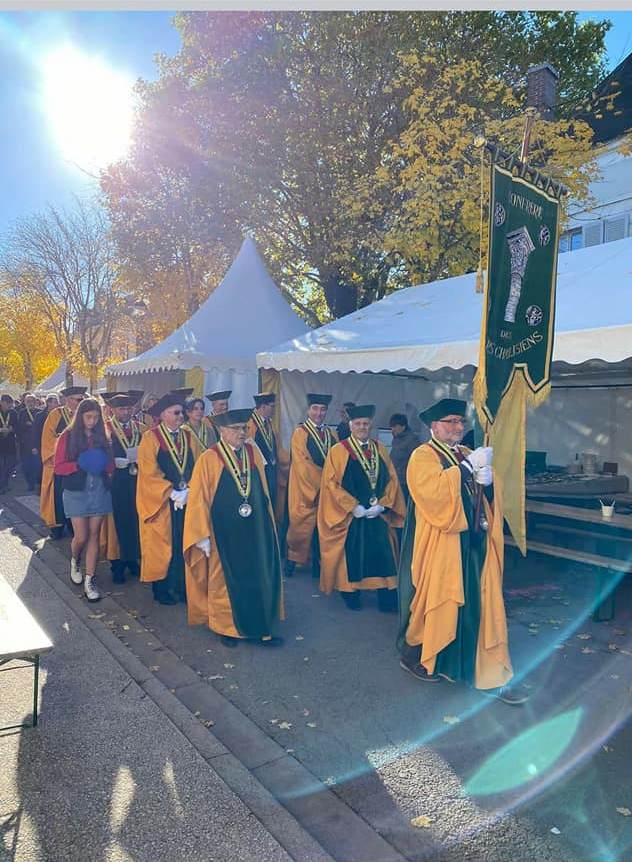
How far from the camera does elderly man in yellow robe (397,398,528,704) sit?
415cm

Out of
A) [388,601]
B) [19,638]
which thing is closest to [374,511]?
[388,601]

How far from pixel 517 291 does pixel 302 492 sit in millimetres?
3464

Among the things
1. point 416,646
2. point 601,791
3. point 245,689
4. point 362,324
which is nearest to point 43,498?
point 362,324

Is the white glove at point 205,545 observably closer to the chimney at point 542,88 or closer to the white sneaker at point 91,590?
the white sneaker at point 91,590

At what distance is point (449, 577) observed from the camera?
4.13 meters

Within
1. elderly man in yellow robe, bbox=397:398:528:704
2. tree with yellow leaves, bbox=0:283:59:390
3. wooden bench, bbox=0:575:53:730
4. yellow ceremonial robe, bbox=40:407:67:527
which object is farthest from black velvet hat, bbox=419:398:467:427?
tree with yellow leaves, bbox=0:283:59:390

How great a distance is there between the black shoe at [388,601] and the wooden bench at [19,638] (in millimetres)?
3119

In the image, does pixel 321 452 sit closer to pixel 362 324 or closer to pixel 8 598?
pixel 362 324

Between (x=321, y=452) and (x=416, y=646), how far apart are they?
9.55 ft

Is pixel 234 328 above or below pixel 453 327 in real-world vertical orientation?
A: above

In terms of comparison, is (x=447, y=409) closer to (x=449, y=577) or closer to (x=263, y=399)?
(x=449, y=577)

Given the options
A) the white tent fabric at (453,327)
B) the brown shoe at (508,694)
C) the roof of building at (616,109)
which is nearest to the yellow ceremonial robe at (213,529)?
the brown shoe at (508,694)

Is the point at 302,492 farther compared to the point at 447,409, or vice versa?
the point at 302,492

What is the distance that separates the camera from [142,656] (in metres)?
4.90
